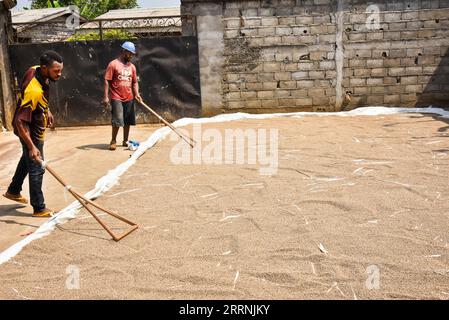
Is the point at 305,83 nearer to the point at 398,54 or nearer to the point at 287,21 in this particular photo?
the point at 287,21

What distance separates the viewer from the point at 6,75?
9203 millimetres

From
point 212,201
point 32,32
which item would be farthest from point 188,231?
point 32,32

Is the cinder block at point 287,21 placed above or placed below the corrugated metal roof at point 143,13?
below

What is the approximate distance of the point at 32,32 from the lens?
19562 mm

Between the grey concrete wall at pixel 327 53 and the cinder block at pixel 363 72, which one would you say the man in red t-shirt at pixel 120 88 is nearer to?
the grey concrete wall at pixel 327 53

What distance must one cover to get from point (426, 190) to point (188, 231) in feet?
7.89

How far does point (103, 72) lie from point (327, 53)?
188 inches

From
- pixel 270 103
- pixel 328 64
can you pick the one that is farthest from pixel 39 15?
pixel 328 64

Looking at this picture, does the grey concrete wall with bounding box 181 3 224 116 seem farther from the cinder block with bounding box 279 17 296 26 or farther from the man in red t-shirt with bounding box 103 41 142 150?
the man in red t-shirt with bounding box 103 41 142 150

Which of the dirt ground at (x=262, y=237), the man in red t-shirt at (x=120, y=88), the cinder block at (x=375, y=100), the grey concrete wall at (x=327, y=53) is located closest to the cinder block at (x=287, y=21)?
the grey concrete wall at (x=327, y=53)

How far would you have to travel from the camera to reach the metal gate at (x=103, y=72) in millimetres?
9414

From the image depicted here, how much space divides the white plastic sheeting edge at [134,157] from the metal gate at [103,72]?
88 cm

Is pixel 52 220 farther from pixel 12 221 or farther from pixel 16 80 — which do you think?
pixel 16 80

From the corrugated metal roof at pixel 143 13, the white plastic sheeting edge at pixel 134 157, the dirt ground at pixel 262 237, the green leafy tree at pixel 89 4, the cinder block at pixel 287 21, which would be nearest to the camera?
the dirt ground at pixel 262 237
